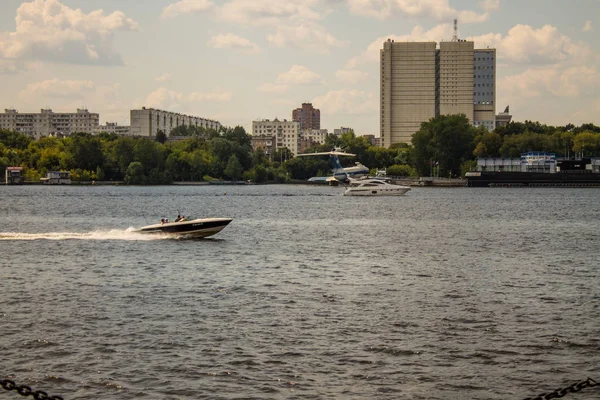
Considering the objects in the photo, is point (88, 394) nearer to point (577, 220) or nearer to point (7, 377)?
point (7, 377)

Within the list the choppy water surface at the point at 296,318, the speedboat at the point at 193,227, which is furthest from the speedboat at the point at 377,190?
the speedboat at the point at 193,227

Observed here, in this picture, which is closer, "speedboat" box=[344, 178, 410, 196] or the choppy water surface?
the choppy water surface

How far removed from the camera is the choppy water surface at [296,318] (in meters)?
24.3

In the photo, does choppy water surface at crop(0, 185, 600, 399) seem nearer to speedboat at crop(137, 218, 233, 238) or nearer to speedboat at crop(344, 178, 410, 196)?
speedboat at crop(137, 218, 233, 238)

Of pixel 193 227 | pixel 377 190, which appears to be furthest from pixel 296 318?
pixel 377 190

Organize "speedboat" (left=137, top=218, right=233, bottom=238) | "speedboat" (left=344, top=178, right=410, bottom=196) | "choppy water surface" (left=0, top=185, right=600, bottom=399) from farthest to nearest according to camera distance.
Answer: "speedboat" (left=344, top=178, right=410, bottom=196), "speedboat" (left=137, top=218, right=233, bottom=238), "choppy water surface" (left=0, top=185, right=600, bottom=399)

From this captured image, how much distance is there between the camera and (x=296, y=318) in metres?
32.3

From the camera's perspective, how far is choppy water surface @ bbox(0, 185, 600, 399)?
24266 mm

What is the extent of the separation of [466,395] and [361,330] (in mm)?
7541

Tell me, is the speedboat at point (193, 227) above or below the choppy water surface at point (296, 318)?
above

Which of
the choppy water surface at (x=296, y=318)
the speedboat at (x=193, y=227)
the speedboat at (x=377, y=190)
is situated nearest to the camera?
the choppy water surface at (x=296, y=318)

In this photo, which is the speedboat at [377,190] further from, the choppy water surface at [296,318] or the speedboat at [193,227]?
the speedboat at [193,227]

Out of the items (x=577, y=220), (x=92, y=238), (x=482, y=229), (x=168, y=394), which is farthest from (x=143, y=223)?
(x=168, y=394)

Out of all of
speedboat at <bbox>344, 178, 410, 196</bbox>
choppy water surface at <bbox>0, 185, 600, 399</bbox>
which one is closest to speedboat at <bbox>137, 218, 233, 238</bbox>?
choppy water surface at <bbox>0, 185, 600, 399</bbox>
